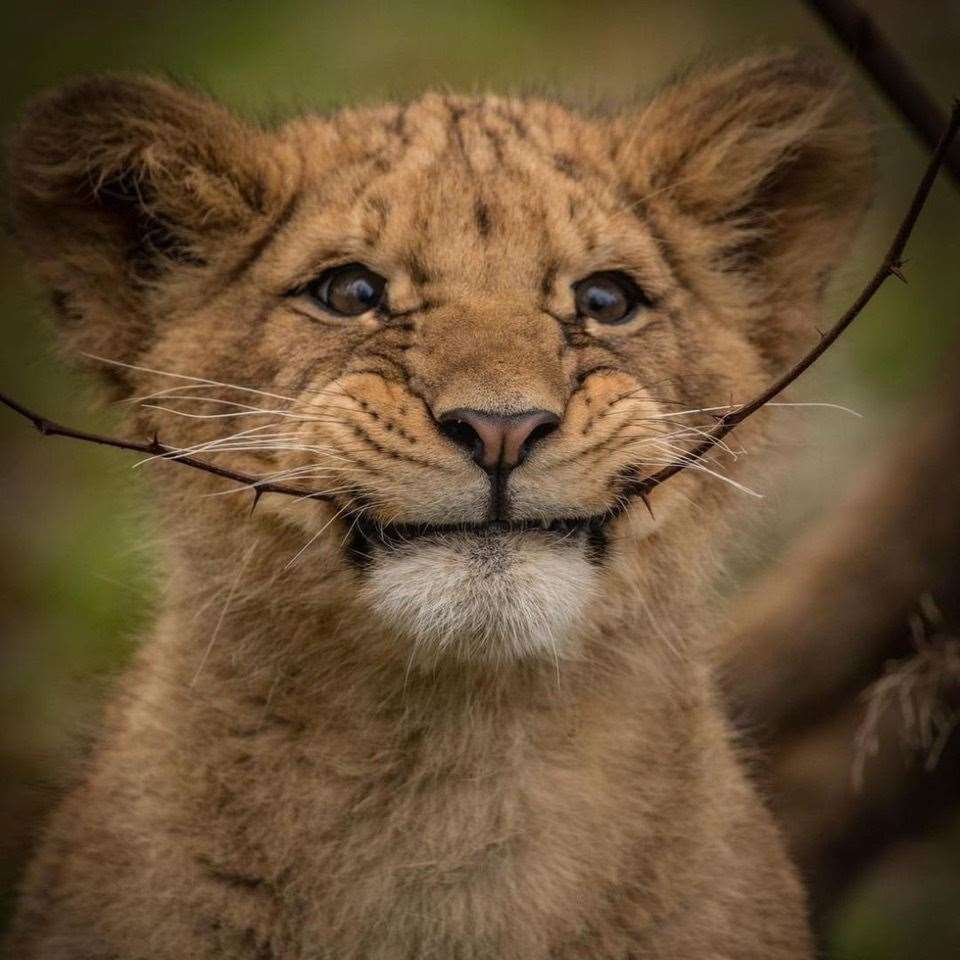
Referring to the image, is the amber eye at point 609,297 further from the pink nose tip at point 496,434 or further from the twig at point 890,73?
the twig at point 890,73

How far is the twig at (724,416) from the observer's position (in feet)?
10.7

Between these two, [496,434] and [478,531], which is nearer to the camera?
[496,434]

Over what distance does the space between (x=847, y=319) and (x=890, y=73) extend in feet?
4.82

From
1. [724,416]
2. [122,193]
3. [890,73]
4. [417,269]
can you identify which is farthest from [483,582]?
[890,73]

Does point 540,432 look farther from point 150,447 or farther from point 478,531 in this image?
point 150,447

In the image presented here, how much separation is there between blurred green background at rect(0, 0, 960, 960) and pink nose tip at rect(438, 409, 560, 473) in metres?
1.54

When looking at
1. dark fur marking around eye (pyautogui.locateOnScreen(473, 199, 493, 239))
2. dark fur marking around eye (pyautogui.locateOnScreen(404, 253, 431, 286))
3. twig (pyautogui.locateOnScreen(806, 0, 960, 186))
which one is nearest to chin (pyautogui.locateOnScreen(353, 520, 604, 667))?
dark fur marking around eye (pyautogui.locateOnScreen(404, 253, 431, 286))

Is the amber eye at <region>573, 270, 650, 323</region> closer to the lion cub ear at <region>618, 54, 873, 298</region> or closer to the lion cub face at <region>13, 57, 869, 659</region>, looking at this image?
the lion cub face at <region>13, 57, 869, 659</region>

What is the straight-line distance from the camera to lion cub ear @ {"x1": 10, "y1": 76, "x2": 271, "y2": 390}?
4.50 meters

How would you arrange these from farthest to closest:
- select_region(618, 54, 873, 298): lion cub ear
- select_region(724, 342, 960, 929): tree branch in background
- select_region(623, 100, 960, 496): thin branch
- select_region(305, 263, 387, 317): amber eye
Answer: select_region(724, 342, 960, 929): tree branch in background
select_region(618, 54, 873, 298): lion cub ear
select_region(305, 263, 387, 317): amber eye
select_region(623, 100, 960, 496): thin branch

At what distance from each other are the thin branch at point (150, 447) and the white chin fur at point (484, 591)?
0.29m

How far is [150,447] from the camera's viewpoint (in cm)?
359

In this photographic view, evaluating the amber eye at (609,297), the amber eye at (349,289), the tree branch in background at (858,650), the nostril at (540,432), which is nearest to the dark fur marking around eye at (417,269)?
the amber eye at (349,289)

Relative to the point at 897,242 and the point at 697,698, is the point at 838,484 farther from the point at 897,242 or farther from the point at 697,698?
the point at 897,242
